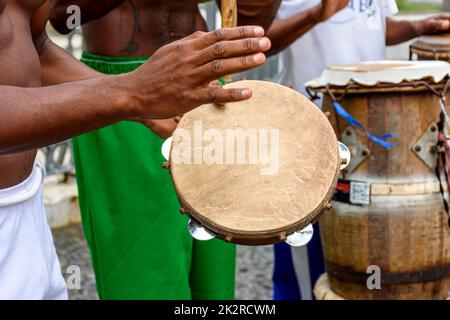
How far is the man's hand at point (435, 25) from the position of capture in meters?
3.35

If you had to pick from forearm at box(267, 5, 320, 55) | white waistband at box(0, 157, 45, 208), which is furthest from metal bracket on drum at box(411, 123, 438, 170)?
white waistband at box(0, 157, 45, 208)

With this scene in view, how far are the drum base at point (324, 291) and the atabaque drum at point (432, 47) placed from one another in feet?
3.20

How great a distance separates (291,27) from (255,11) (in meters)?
0.20

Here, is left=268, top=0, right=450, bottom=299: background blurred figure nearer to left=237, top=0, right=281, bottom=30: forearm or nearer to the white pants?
left=237, top=0, right=281, bottom=30: forearm

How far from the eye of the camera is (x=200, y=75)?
1.50 meters

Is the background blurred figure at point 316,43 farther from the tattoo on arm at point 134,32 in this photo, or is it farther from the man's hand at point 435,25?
the tattoo on arm at point 134,32

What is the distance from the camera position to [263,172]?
79.3 inches

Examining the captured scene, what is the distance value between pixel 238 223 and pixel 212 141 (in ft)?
0.79

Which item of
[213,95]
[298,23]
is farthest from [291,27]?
[213,95]

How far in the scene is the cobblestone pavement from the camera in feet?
13.4

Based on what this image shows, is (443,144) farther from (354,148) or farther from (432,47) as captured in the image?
(432,47)

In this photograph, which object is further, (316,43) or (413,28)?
(413,28)

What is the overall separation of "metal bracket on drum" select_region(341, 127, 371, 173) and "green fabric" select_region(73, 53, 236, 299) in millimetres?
584

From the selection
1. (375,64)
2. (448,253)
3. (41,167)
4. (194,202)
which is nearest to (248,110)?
(194,202)
